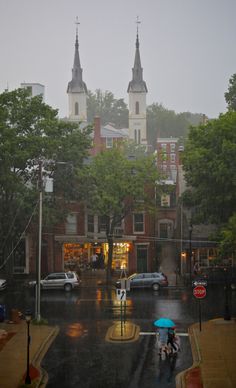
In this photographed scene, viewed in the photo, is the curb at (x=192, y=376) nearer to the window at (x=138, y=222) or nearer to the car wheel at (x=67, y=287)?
the car wheel at (x=67, y=287)

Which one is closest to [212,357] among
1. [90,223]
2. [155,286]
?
[155,286]

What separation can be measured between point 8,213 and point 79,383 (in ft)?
78.1

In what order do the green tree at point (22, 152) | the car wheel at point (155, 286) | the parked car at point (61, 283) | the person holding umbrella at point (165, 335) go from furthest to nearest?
the parked car at point (61, 283)
the car wheel at point (155, 286)
the green tree at point (22, 152)
the person holding umbrella at point (165, 335)

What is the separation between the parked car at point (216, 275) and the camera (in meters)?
44.4

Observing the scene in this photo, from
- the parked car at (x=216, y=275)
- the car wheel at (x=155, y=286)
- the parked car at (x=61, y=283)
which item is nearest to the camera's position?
the car wheel at (x=155, y=286)

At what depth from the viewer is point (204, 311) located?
31.6 metres

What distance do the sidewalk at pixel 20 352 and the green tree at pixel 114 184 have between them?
18.8m

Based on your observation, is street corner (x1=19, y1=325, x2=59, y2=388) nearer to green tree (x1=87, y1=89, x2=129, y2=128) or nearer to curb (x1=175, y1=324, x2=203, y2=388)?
curb (x1=175, y1=324, x2=203, y2=388)

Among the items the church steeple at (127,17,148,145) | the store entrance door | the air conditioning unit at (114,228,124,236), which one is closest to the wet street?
the store entrance door

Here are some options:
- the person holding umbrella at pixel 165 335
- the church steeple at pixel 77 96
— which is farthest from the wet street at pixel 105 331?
the church steeple at pixel 77 96

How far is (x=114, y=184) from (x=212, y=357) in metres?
26.9

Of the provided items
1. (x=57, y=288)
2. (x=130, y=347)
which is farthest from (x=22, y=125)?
(x=130, y=347)

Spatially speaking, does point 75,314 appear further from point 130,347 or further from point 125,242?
point 125,242

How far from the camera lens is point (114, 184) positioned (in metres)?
46.3
